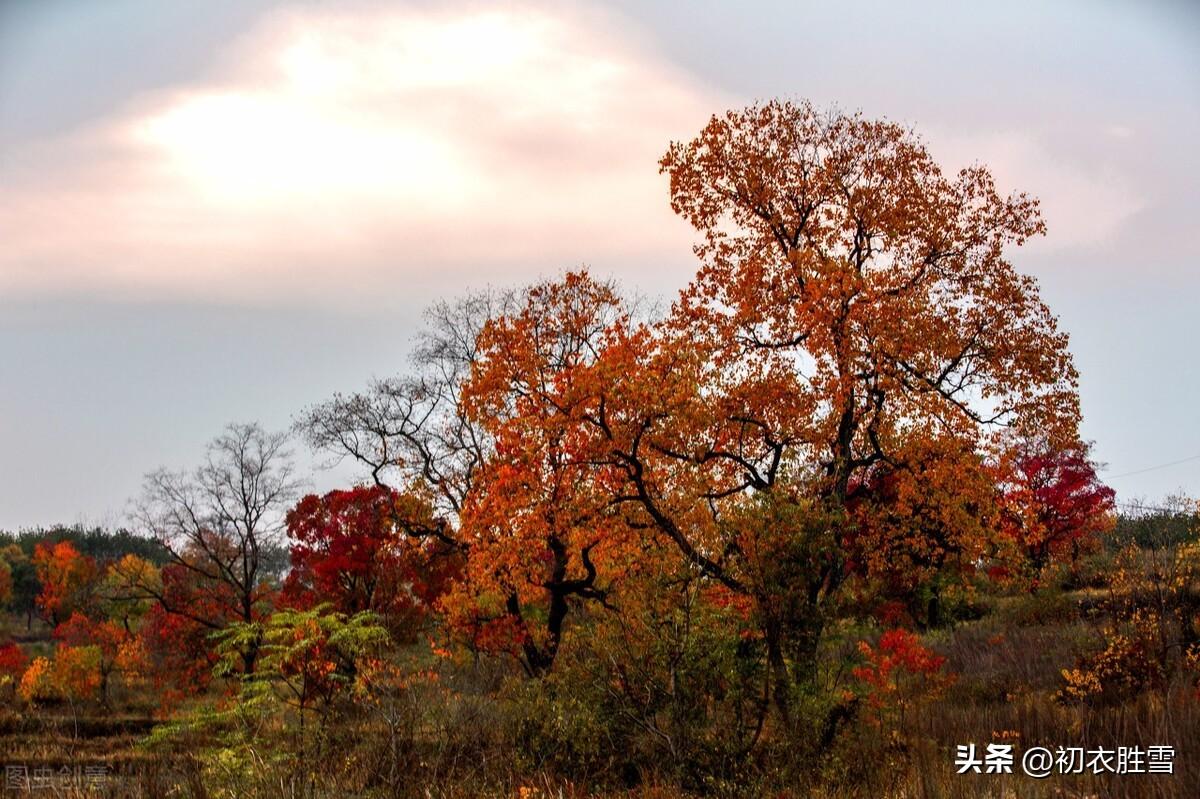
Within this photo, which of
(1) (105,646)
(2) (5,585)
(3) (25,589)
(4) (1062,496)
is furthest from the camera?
(3) (25,589)

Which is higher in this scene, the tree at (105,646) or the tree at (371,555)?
the tree at (371,555)

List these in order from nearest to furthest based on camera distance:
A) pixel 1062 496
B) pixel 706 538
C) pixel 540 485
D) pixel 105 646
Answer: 1. pixel 706 538
2. pixel 540 485
3. pixel 105 646
4. pixel 1062 496

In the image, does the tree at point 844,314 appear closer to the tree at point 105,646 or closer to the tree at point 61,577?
the tree at point 105,646

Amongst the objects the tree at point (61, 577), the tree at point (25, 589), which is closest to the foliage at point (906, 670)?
the tree at point (61, 577)

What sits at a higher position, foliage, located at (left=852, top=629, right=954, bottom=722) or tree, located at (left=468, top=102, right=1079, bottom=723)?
tree, located at (left=468, top=102, right=1079, bottom=723)

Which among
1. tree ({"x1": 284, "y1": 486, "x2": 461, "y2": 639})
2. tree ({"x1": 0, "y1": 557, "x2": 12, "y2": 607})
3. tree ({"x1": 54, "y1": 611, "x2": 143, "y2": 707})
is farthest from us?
tree ({"x1": 0, "y1": 557, "x2": 12, "y2": 607})

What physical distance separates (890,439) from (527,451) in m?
7.51

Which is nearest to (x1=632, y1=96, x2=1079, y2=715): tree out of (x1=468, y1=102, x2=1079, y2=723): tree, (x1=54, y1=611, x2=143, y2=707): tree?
(x1=468, y1=102, x2=1079, y2=723): tree

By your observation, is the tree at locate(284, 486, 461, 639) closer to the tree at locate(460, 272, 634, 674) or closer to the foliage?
the tree at locate(460, 272, 634, 674)

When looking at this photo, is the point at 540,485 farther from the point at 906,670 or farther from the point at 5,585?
the point at 5,585

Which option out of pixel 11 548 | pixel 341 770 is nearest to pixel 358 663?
pixel 341 770

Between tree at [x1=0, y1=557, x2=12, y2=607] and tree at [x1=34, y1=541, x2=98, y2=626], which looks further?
tree at [x1=0, y1=557, x2=12, y2=607]

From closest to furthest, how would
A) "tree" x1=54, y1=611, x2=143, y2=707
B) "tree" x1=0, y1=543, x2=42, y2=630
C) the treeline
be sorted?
the treeline → "tree" x1=54, y1=611, x2=143, y2=707 → "tree" x1=0, y1=543, x2=42, y2=630

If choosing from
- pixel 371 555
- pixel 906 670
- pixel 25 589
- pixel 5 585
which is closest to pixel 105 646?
pixel 371 555
